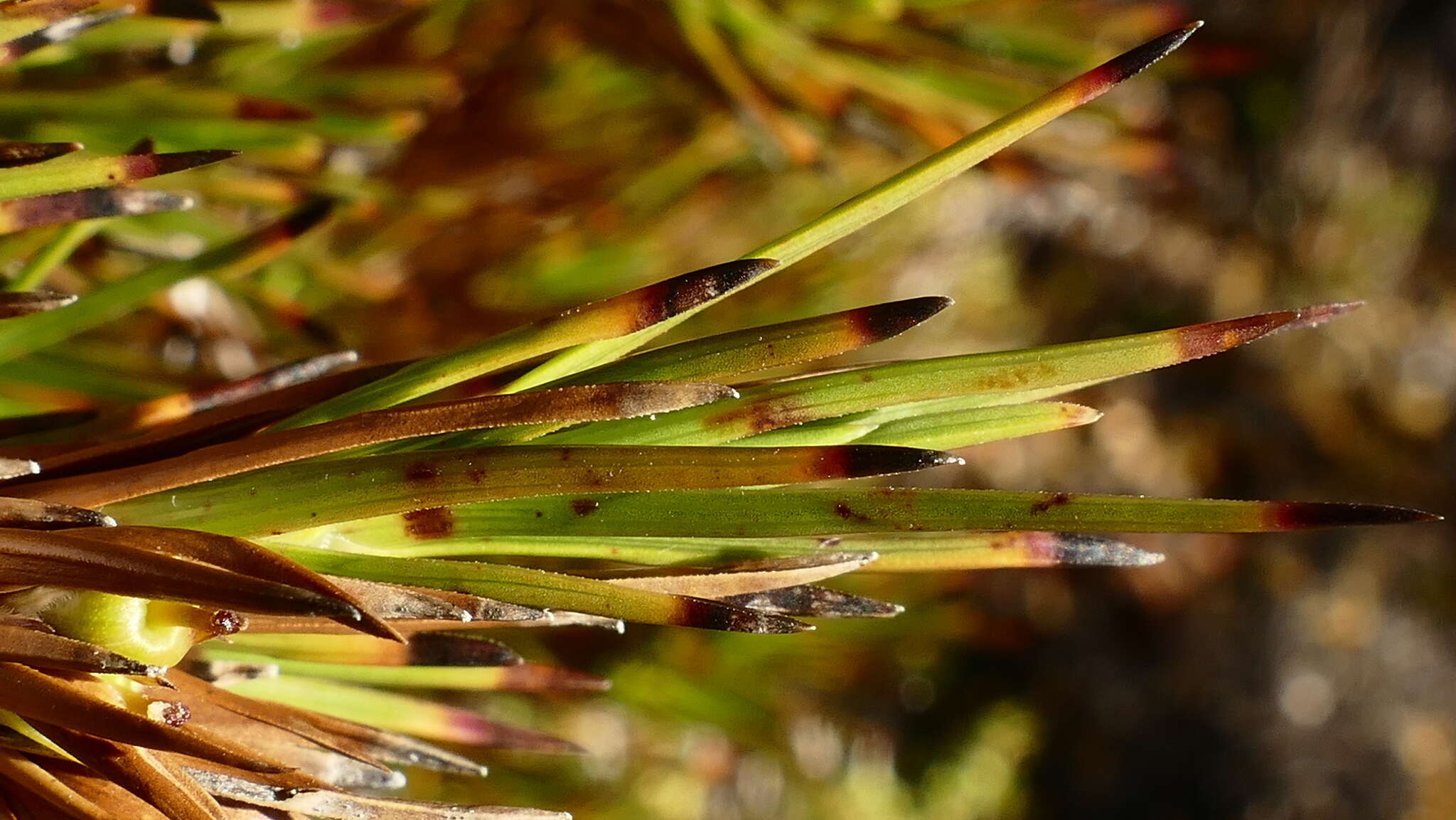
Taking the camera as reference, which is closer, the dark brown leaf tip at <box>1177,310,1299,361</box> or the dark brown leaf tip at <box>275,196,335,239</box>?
the dark brown leaf tip at <box>1177,310,1299,361</box>

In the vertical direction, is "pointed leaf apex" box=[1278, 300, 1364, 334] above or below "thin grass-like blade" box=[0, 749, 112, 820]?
above

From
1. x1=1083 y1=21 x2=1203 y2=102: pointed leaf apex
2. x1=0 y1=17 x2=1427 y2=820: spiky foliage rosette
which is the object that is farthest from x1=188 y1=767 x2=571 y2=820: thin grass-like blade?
x1=1083 y1=21 x2=1203 y2=102: pointed leaf apex

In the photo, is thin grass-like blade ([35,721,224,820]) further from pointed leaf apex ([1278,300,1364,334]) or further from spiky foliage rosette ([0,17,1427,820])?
pointed leaf apex ([1278,300,1364,334])

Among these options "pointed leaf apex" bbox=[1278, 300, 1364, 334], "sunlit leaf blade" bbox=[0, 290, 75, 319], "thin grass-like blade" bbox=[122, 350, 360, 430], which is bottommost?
"thin grass-like blade" bbox=[122, 350, 360, 430]

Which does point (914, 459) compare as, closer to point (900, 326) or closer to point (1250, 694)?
point (900, 326)

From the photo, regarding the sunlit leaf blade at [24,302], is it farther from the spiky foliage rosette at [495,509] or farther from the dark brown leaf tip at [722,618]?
the dark brown leaf tip at [722,618]

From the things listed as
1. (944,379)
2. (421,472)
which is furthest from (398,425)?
(944,379)

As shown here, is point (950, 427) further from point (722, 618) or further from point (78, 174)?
point (78, 174)
